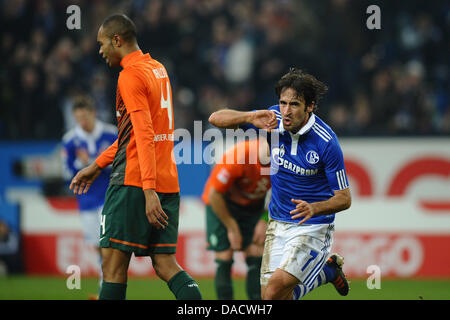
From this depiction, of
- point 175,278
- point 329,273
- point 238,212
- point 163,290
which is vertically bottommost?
point 163,290

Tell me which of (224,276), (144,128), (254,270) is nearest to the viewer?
(144,128)

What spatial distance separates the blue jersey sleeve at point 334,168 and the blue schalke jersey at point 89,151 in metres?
3.57

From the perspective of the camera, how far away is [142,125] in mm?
4578

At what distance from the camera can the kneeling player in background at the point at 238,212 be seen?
6500 millimetres

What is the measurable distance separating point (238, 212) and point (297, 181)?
71.0 inches

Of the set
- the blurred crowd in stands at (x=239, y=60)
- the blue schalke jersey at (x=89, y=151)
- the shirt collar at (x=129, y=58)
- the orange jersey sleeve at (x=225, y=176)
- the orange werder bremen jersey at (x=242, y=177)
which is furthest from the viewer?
the blurred crowd in stands at (x=239, y=60)

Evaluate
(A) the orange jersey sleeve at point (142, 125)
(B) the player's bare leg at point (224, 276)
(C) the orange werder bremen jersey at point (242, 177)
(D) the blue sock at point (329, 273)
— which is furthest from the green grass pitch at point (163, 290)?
(A) the orange jersey sleeve at point (142, 125)

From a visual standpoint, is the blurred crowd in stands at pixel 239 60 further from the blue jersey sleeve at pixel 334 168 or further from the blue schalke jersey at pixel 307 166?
the blue jersey sleeve at pixel 334 168

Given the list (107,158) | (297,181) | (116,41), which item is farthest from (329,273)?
(116,41)

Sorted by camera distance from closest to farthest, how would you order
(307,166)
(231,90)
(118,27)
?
(118,27)
(307,166)
(231,90)

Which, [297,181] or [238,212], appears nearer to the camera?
[297,181]

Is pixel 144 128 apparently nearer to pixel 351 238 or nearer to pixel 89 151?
pixel 89 151
